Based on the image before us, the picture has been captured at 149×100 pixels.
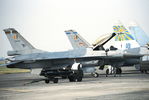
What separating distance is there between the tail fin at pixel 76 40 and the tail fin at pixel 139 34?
880cm

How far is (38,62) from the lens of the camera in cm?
3809

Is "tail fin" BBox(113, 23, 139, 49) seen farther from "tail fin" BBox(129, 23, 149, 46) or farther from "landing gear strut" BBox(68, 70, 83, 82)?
"landing gear strut" BBox(68, 70, 83, 82)

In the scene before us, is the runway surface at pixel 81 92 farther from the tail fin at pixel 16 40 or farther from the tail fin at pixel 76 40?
the tail fin at pixel 76 40

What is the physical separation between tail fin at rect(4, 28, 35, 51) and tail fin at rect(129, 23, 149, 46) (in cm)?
2061

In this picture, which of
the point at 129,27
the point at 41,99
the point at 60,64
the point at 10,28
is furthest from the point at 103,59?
the point at 41,99

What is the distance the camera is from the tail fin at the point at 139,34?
53.2 meters

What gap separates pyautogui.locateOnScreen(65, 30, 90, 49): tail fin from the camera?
169 feet

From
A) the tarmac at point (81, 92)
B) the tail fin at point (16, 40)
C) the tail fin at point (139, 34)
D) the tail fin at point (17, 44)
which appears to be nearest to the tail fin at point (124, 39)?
the tail fin at point (139, 34)

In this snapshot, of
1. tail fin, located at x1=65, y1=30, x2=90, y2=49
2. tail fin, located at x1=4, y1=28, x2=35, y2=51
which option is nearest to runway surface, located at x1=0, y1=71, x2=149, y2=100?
tail fin, located at x1=4, y1=28, x2=35, y2=51

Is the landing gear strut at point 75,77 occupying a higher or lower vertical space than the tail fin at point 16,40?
lower

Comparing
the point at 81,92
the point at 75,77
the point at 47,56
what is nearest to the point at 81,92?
the point at 81,92

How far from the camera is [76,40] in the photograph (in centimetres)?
5234

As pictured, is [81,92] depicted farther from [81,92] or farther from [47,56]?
[47,56]

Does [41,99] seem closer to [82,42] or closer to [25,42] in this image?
[25,42]
